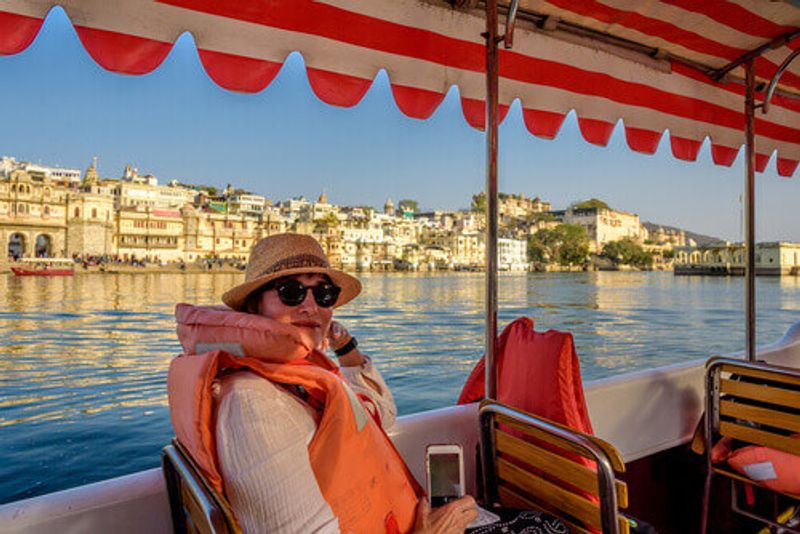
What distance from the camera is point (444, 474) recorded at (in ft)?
3.87

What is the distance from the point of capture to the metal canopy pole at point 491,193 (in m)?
1.68

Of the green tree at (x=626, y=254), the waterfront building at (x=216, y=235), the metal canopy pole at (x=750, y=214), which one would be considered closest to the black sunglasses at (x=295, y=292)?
the metal canopy pole at (x=750, y=214)

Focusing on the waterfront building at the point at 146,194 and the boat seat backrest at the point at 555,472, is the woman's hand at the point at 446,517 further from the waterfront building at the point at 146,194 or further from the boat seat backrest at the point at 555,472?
the waterfront building at the point at 146,194

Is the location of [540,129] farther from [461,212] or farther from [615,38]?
[461,212]

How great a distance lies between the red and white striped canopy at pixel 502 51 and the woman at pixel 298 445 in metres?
0.64

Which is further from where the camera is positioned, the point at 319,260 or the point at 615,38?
the point at 615,38

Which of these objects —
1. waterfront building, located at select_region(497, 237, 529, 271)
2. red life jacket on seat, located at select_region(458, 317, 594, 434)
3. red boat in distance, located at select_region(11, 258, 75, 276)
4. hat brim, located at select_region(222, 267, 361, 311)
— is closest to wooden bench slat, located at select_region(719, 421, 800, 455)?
red life jacket on seat, located at select_region(458, 317, 594, 434)

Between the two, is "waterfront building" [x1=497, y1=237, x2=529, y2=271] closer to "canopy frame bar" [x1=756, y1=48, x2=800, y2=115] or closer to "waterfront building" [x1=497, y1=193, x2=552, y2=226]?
"waterfront building" [x1=497, y1=193, x2=552, y2=226]

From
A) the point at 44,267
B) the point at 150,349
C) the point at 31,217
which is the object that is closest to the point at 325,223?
the point at 44,267

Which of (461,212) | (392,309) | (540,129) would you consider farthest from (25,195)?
(461,212)

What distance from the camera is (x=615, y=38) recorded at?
2143mm

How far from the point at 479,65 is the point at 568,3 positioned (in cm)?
34

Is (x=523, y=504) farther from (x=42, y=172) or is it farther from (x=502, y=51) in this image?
(x=42, y=172)

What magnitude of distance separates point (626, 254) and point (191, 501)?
103m
